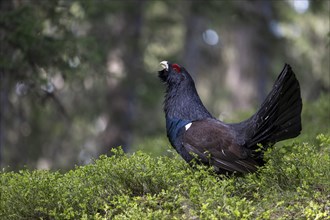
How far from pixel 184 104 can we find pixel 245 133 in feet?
3.25

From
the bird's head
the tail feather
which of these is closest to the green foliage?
the tail feather

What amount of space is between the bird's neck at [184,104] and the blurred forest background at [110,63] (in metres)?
3.37

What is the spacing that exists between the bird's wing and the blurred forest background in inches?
154

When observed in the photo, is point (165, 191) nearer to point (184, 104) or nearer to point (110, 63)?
point (184, 104)

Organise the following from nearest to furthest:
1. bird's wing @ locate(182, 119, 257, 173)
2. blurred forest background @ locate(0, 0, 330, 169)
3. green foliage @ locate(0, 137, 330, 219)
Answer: green foliage @ locate(0, 137, 330, 219) → bird's wing @ locate(182, 119, 257, 173) → blurred forest background @ locate(0, 0, 330, 169)

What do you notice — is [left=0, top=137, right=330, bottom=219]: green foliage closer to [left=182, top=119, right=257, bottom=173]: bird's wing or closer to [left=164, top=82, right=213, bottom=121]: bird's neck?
[left=182, top=119, right=257, bottom=173]: bird's wing

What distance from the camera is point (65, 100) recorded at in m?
20.8

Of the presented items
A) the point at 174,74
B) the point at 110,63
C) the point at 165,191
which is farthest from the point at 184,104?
the point at 110,63

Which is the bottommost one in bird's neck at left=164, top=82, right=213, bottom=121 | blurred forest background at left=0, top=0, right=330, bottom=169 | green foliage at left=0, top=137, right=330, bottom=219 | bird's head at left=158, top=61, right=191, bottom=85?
green foliage at left=0, top=137, right=330, bottom=219

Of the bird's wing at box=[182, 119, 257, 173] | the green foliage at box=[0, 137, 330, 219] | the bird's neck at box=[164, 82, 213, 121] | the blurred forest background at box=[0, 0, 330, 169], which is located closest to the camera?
the green foliage at box=[0, 137, 330, 219]

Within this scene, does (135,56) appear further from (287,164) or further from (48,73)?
(287,164)

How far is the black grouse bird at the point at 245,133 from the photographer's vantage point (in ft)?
22.5

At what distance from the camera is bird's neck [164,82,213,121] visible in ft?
25.4

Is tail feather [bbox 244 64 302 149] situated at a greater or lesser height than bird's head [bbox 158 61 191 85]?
lesser
